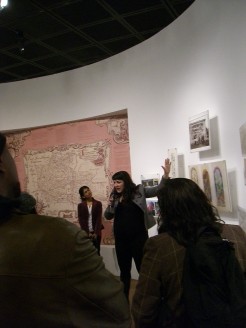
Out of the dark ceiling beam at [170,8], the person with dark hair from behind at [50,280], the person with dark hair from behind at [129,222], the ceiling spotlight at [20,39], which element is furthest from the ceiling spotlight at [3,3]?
the person with dark hair from behind at [50,280]

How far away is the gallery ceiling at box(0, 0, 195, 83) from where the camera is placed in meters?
4.62

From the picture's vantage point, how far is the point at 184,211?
1.72 metres

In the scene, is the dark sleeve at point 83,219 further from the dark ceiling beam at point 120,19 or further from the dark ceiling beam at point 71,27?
the dark ceiling beam at point 120,19

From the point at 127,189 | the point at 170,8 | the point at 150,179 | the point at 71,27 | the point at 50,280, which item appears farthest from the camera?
the point at 71,27

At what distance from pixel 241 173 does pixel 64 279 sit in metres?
2.76

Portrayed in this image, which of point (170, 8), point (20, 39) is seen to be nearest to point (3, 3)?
point (20, 39)

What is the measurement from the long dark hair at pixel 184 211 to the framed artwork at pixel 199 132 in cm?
191

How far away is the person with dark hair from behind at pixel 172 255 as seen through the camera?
1.62 metres

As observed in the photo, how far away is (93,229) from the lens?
18.2 ft

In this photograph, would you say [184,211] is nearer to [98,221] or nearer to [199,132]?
[199,132]

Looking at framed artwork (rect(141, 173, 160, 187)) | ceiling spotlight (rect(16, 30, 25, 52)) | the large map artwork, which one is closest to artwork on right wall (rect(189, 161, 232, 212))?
framed artwork (rect(141, 173, 160, 187))

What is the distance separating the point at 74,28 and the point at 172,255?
14.5ft

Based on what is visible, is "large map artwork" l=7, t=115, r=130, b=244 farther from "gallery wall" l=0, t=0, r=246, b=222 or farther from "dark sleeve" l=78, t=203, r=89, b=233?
"dark sleeve" l=78, t=203, r=89, b=233

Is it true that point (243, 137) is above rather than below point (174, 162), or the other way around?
above
